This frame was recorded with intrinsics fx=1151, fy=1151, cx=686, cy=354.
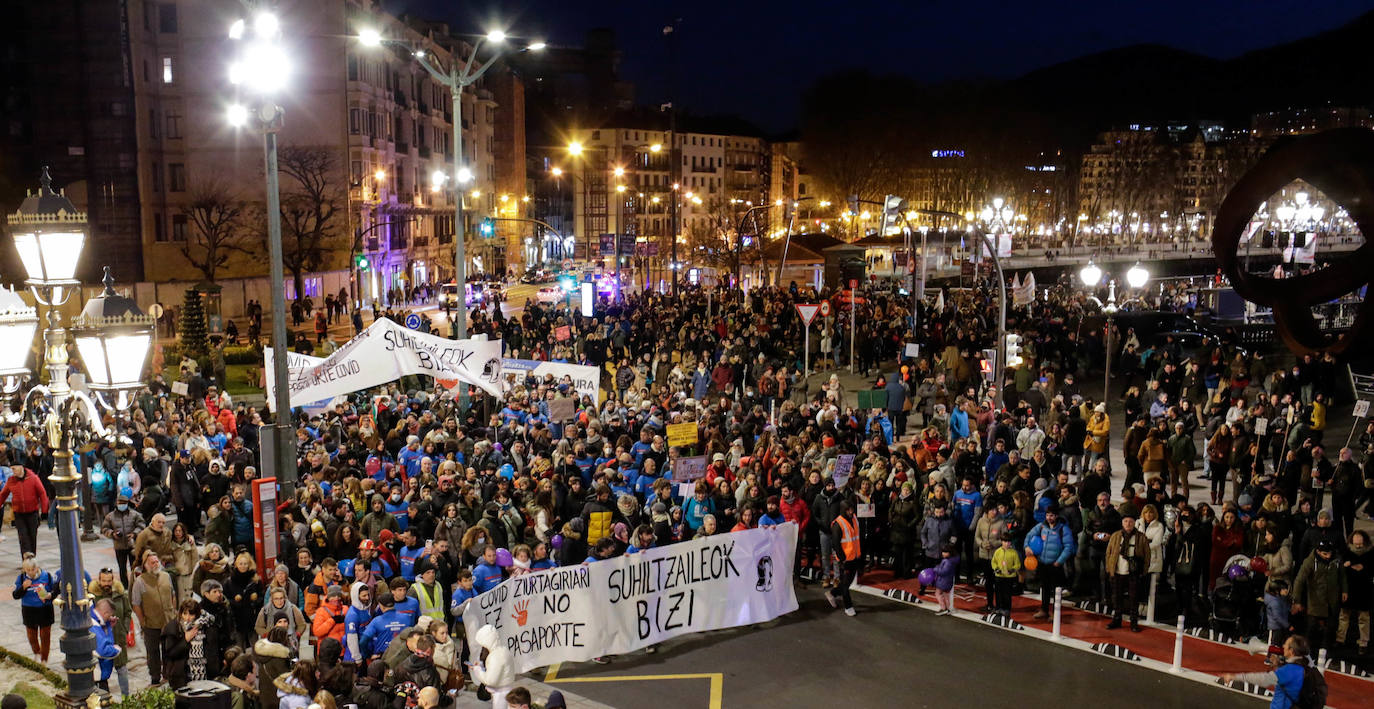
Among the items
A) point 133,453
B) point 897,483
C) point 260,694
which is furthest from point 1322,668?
point 133,453

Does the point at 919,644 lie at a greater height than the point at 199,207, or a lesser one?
lesser

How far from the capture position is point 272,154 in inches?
470

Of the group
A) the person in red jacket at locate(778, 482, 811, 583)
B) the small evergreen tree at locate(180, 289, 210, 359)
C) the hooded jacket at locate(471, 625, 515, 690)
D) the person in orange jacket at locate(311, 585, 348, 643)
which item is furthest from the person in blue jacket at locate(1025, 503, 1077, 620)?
the small evergreen tree at locate(180, 289, 210, 359)

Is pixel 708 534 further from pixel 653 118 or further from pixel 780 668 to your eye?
pixel 653 118

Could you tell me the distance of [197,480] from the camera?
16969 millimetres

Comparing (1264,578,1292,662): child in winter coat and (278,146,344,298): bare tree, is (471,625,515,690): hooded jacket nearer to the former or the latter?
(1264,578,1292,662): child in winter coat

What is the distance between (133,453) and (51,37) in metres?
46.9

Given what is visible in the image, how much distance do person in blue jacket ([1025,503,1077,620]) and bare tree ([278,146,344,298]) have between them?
50.5 metres

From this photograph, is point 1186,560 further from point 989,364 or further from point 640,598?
point 989,364

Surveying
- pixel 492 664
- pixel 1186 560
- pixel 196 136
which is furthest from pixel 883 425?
pixel 196 136

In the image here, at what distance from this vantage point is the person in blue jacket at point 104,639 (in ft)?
35.1

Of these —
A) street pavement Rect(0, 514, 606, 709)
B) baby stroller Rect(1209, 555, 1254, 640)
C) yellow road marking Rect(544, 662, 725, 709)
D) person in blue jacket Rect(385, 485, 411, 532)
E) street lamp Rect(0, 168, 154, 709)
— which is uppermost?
street lamp Rect(0, 168, 154, 709)

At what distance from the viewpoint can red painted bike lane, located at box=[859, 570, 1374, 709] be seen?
11.6 meters

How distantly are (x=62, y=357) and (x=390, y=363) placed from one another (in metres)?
10.8
